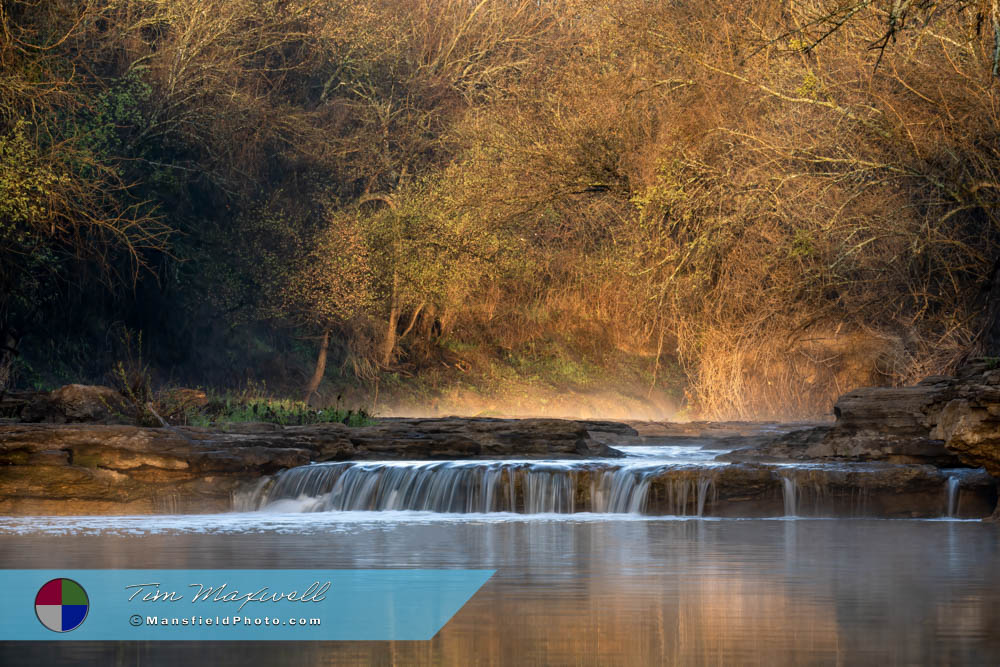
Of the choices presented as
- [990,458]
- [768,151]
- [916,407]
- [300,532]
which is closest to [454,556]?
[300,532]

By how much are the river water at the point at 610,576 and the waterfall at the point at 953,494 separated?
787 mm

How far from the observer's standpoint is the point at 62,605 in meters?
8.53

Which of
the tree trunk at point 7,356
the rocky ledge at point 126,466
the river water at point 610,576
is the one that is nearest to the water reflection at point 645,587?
the river water at point 610,576

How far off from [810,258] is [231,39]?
1444cm

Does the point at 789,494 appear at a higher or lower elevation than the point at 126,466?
lower

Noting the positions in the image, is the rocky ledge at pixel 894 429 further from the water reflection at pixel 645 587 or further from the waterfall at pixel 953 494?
the water reflection at pixel 645 587

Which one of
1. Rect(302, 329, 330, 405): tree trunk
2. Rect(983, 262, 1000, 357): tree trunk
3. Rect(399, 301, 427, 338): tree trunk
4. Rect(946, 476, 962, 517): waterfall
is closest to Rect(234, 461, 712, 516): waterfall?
Rect(946, 476, 962, 517): waterfall

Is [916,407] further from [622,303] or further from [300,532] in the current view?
[622,303]

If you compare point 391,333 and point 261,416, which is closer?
point 261,416

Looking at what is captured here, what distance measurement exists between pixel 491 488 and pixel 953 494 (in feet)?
19.0

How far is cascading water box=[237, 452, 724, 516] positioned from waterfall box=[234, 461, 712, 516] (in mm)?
13

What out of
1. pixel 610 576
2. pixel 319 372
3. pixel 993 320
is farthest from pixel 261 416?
pixel 610 576

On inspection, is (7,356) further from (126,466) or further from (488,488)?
(488,488)

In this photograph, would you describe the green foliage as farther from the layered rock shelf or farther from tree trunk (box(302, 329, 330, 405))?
tree trunk (box(302, 329, 330, 405))
